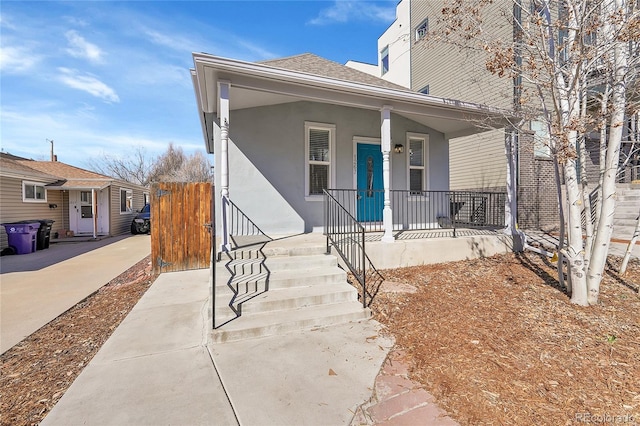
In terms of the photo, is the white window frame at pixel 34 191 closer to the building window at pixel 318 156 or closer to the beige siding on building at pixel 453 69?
the building window at pixel 318 156

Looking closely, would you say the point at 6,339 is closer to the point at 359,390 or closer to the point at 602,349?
the point at 359,390

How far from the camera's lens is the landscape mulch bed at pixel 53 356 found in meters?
2.26

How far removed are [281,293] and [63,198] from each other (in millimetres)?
14722

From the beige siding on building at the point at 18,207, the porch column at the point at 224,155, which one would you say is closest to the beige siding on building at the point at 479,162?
the porch column at the point at 224,155

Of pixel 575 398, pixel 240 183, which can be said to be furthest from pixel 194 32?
pixel 575 398

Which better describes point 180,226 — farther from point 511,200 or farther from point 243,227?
point 511,200

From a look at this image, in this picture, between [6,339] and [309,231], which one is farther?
[309,231]

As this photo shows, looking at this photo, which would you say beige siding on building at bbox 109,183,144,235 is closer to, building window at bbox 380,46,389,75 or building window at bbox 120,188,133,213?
building window at bbox 120,188,133,213

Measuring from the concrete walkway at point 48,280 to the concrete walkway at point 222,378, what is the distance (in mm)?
1445

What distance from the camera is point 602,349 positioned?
9.21 feet

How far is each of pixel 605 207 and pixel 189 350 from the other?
5449mm

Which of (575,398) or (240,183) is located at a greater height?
(240,183)

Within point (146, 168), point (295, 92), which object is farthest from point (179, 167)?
point (295, 92)

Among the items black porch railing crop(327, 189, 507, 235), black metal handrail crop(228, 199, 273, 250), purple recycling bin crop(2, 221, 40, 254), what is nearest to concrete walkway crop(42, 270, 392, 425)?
black metal handrail crop(228, 199, 273, 250)
